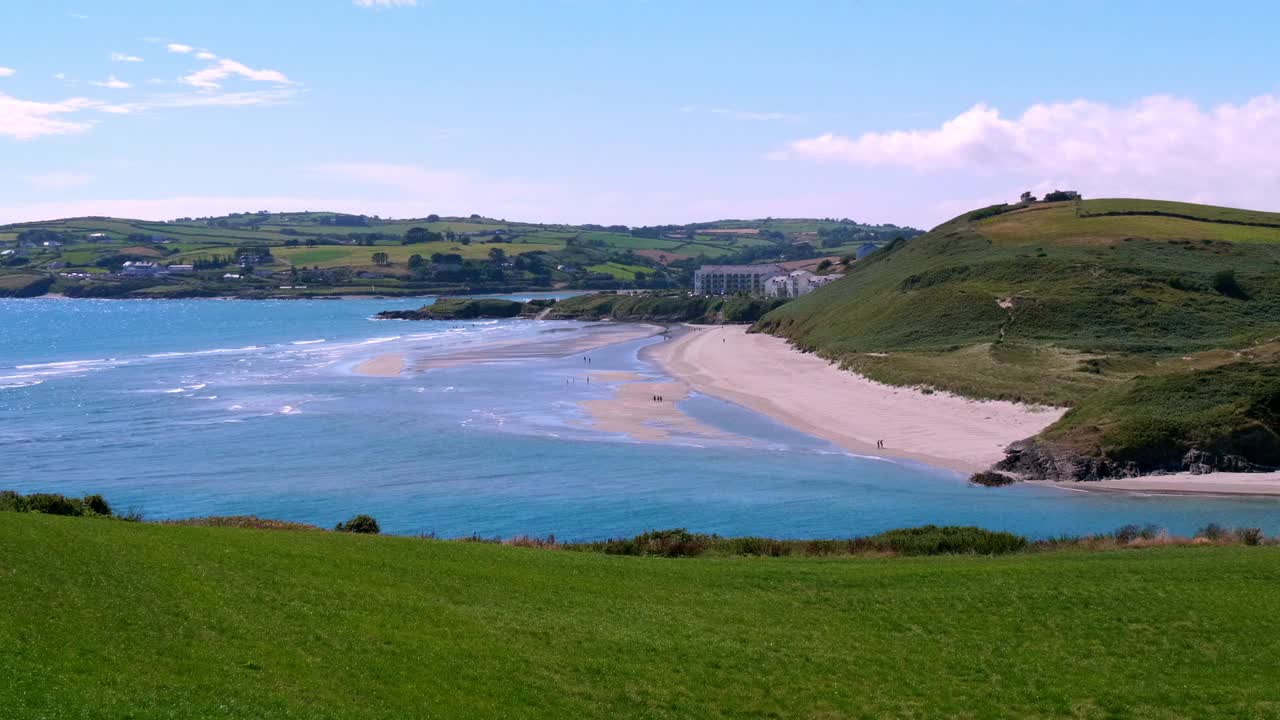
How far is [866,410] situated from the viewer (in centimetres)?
6325

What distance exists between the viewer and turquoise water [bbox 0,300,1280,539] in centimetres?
3962

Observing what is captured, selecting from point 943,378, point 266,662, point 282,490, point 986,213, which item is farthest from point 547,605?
point 986,213

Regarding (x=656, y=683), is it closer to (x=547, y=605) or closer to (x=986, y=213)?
(x=547, y=605)

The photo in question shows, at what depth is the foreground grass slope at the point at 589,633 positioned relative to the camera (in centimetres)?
1462

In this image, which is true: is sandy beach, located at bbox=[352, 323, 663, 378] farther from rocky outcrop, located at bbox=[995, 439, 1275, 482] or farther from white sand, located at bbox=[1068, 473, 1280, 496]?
white sand, located at bbox=[1068, 473, 1280, 496]

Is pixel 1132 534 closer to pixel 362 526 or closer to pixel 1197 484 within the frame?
pixel 1197 484

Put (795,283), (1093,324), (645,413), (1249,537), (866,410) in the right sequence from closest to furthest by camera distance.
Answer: (1249,537), (866,410), (645,413), (1093,324), (795,283)

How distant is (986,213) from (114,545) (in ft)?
472

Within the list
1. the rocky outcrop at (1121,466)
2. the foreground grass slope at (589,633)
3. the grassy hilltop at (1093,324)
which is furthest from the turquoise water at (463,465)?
the foreground grass slope at (589,633)

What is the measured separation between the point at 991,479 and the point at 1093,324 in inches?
1684

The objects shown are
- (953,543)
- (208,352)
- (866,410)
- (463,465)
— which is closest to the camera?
(953,543)

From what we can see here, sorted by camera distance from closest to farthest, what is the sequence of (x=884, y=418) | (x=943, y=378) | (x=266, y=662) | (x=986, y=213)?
(x=266, y=662), (x=884, y=418), (x=943, y=378), (x=986, y=213)

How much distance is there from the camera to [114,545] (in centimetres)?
1989

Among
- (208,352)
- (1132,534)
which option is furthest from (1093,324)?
(208,352)
